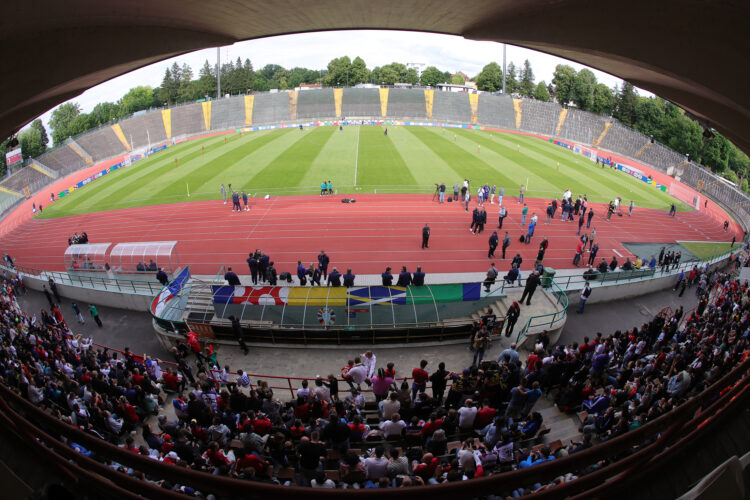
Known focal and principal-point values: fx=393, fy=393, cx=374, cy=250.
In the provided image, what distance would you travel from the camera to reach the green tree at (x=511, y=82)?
331 ft

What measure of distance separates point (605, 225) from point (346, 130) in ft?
127

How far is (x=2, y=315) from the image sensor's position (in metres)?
12.8

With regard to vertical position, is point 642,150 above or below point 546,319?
above

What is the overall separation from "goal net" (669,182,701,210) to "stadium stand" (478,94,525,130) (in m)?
28.5

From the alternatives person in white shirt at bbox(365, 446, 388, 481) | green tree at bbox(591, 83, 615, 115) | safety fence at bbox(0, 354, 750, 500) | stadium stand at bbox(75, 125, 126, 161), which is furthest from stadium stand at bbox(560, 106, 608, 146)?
stadium stand at bbox(75, 125, 126, 161)

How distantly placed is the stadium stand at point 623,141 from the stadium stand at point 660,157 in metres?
1.24

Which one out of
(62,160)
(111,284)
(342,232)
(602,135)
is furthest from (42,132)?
(602,135)

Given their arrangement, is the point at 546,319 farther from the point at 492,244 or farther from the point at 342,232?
the point at 342,232

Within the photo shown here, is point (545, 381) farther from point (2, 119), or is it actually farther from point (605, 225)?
point (605, 225)

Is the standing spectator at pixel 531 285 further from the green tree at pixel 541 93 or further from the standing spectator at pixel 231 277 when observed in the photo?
the green tree at pixel 541 93

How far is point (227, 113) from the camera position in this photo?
6294 cm

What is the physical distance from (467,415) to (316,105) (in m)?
66.6

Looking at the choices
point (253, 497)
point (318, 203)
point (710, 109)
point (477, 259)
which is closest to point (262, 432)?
point (253, 497)

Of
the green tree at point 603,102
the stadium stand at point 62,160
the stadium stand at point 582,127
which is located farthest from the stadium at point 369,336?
the green tree at point 603,102
